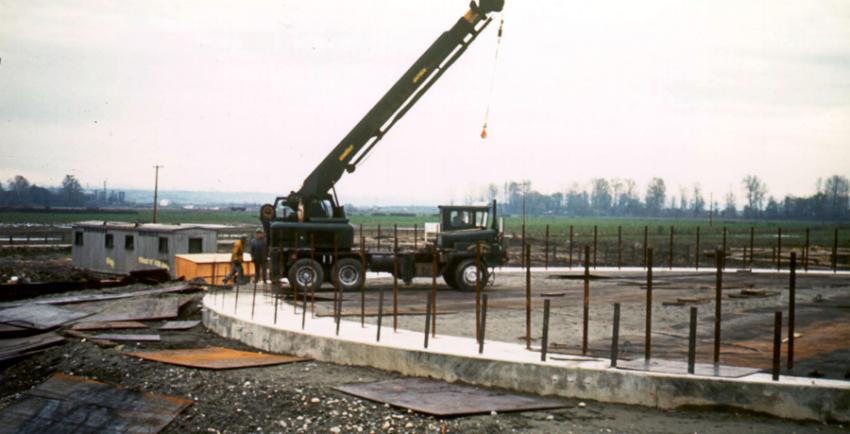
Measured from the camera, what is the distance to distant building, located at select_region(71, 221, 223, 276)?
107 ft

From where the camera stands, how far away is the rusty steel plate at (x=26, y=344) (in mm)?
14672

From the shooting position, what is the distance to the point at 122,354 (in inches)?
532

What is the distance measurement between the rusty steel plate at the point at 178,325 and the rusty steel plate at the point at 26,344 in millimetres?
1969

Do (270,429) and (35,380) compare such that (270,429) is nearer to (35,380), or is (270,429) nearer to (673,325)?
(35,380)

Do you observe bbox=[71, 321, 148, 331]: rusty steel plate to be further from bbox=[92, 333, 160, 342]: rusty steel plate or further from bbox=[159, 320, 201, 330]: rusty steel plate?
bbox=[92, 333, 160, 342]: rusty steel plate

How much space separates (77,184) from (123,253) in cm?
16614

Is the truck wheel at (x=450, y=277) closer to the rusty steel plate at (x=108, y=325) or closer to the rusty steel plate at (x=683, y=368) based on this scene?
the rusty steel plate at (x=108, y=325)

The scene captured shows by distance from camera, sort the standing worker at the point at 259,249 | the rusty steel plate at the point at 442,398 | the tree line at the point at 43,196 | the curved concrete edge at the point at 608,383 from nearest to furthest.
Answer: the curved concrete edge at the point at 608,383
the rusty steel plate at the point at 442,398
the standing worker at the point at 259,249
the tree line at the point at 43,196

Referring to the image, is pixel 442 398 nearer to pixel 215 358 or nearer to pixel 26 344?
pixel 215 358

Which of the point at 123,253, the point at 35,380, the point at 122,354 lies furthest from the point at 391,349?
the point at 123,253

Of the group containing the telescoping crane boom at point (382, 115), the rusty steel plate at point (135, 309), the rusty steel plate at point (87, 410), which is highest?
the telescoping crane boom at point (382, 115)

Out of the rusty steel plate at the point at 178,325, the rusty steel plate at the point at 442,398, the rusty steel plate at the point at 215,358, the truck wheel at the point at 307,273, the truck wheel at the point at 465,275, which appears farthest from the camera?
the truck wheel at the point at 465,275

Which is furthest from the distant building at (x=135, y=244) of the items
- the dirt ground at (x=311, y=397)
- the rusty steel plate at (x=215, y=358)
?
the rusty steel plate at (x=215, y=358)

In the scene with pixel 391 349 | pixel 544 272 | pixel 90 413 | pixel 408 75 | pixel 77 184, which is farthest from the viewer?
pixel 77 184
